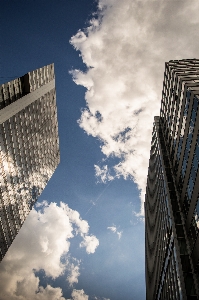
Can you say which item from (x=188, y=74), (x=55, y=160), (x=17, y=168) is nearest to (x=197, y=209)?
(x=188, y=74)

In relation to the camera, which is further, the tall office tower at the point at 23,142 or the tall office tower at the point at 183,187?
the tall office tower at the point at 23,142

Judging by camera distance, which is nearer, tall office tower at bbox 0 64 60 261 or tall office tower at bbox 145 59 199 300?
tall office tower at bbox 145 59 199 300

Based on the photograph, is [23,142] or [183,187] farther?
[23,142]

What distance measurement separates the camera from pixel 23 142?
212 feet

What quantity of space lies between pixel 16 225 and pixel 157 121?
181 ft

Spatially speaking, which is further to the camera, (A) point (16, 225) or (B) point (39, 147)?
(B) point (39, 147)

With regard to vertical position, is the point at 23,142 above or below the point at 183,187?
above

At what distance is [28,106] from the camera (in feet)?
212

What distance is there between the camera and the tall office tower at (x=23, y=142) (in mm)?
54781

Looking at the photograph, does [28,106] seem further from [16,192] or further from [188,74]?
[188,74]

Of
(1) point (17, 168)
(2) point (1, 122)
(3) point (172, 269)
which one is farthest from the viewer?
(1) point (17, 168)

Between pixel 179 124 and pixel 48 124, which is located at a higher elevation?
pixel 48 124

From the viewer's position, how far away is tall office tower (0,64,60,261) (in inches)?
2157

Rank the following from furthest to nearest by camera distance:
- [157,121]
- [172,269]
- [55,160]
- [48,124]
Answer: [55,160] → [48,124] → [157,121] → [172,269]
